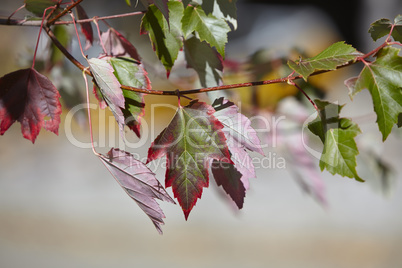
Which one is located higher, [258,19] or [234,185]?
[258,19]

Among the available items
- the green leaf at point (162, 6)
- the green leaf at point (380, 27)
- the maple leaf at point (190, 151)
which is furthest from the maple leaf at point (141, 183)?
the green leaf at point (380, 27)

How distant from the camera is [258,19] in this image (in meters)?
1.34

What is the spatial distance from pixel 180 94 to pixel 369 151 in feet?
2.13

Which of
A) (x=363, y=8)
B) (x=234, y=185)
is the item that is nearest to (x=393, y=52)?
(x=234, y=185)

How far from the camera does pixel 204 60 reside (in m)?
0.43

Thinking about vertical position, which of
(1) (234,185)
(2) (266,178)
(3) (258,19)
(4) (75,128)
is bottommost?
(1) (234,185)

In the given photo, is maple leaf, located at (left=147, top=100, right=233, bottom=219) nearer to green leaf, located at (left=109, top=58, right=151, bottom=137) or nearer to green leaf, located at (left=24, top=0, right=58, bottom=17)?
green leaf, located at (left=109, top=58, right=151, bottom=137)

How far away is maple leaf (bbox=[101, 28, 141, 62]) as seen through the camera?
459 millimetres

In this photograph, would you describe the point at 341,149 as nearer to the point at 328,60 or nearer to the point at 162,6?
Result: the point at 328,60

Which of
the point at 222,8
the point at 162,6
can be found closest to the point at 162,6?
the point at 162,6

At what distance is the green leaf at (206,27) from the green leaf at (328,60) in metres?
0.09

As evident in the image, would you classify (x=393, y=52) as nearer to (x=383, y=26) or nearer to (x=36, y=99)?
(x=383, y=26)

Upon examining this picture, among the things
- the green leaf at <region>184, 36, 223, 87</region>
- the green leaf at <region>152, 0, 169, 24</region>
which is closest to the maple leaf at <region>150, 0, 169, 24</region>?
the green leaf at <region>152, 0, 169, 24</region>

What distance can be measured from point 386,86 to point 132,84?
218 millimetres
